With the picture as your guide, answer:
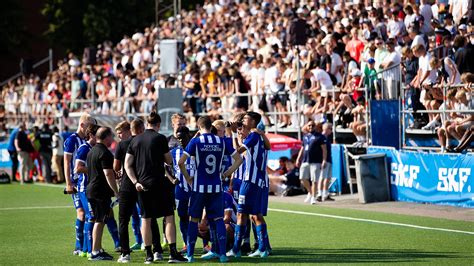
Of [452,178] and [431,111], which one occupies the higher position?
[431,111]

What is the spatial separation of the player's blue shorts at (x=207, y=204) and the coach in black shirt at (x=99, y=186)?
3.95 feet

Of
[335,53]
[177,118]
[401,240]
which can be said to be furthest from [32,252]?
[335,53]

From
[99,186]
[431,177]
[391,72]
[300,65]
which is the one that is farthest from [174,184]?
[300,65]

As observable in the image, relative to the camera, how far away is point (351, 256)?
15125mm

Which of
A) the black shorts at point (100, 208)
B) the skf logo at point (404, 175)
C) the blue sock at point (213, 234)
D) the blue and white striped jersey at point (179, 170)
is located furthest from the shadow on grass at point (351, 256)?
the skf logo at point (404, 175)

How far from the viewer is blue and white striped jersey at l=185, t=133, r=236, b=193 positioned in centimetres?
1459

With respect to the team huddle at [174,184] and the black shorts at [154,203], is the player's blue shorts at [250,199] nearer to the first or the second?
the team huddle at [174,184]

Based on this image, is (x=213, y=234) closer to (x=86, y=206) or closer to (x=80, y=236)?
(x=86, y=206)

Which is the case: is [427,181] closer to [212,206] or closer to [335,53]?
[335,53]

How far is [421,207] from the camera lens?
2289 centimetres

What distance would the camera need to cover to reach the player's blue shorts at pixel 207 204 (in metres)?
14.6

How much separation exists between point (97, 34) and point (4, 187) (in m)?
34.0

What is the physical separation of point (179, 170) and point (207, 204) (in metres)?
0.91

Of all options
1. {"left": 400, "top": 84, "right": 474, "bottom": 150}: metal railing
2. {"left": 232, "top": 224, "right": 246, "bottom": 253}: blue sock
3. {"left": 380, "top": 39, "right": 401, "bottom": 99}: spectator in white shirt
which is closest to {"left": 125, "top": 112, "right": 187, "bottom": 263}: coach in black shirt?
{"left": 232, "top": 224, "right": 246, "bottom": 253}: blue sock
